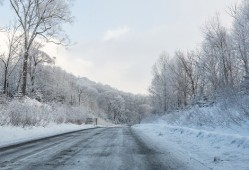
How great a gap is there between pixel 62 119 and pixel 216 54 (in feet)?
83.0

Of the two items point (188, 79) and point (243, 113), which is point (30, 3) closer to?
point (243, 113)

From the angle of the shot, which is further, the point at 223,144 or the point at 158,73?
the point at 158,73

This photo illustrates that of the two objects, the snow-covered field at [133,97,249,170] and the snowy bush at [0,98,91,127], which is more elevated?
the snowy bush at [0,98,91,127]

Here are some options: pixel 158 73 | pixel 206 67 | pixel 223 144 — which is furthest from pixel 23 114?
pixel 158 73

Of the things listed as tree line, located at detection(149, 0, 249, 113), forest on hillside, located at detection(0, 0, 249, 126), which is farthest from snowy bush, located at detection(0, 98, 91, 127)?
tree line, located at detection(149, 0, 249, 113)

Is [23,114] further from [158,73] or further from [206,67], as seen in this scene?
[158,73]

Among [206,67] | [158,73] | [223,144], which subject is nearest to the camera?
[223,144]

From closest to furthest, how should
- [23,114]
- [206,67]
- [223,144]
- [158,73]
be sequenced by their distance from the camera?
1. [223,144]
2. [23,114]
3. [206,67]
4. [158,73]

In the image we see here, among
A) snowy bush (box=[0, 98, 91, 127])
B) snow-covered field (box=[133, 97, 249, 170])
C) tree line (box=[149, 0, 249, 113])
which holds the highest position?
tree line (box=[149, 0, 249, 113])

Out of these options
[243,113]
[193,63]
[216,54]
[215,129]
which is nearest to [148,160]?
[243,113]

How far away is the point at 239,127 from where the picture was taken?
11789 millimetres

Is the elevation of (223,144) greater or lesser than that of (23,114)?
lesser

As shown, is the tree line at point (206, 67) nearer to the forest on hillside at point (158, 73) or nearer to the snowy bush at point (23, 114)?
the forest on hillside at point (158, 73)

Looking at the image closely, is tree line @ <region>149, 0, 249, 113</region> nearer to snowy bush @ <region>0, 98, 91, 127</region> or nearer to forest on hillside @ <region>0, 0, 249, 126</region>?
forest on hillside @ <region>0, 0, 249, 126</region>
